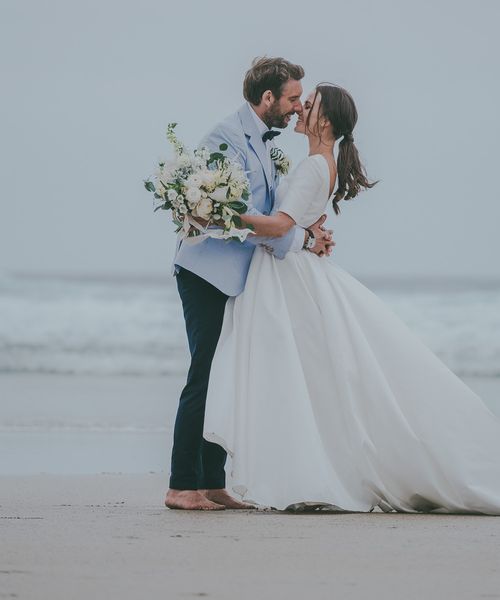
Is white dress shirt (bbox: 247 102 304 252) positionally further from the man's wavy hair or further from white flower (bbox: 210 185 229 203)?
white flower (bbox: 210 185 229 203)

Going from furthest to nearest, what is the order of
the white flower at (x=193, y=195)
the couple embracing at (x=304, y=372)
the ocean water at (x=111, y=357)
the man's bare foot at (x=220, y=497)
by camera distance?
the ocean water at (x=111, y=357) → the man's bare foot at (x=220, y=497) → the couple embracing at (x=304, y=372) → the white flower at (x=193, y=195)

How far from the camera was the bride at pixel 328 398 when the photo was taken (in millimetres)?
4965

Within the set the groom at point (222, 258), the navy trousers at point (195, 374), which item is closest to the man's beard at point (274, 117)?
the groom at point (222, 258)

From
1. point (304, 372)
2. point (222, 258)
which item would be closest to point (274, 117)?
point (222, 258)

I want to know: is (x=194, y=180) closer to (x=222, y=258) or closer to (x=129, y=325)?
(x=222, y=258)

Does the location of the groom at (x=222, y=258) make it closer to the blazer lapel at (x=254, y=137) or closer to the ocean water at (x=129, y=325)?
the blazer lapel at (x=254, y=137)

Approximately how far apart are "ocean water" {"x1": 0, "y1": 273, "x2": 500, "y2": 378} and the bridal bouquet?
10.0 metres

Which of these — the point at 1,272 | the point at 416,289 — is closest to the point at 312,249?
the point at 416,289

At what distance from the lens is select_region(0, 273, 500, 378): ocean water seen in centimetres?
1611

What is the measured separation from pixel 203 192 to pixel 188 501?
1.25 m

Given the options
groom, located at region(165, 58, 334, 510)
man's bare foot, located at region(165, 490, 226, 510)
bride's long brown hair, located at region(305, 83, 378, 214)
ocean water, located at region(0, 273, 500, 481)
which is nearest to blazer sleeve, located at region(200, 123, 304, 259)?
groom, located at region(165, 58, 334, 510)

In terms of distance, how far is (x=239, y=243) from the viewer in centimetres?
523

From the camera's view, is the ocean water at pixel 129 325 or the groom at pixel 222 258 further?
the ocean water at pixel 129 325

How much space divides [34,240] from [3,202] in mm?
1210
